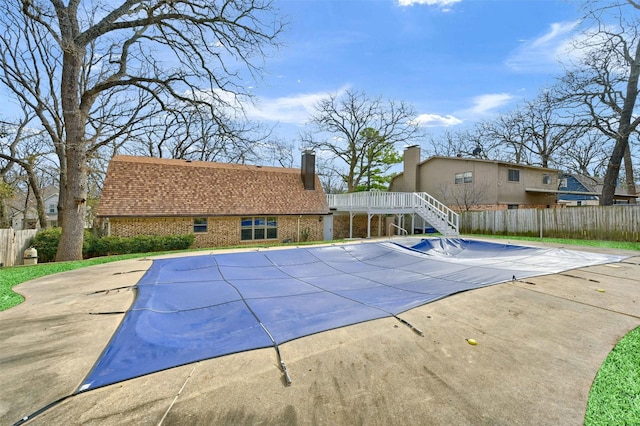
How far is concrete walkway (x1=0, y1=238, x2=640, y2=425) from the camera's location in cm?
213

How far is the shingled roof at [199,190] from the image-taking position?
1335cm

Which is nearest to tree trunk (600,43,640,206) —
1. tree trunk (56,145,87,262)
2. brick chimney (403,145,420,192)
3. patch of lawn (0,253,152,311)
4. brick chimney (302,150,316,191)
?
brick chimney (403,145,420,192)

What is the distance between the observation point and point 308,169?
18.2 metres

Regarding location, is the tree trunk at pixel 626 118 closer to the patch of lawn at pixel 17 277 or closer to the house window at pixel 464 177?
the house window at pixel 464 177

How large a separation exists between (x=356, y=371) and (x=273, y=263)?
17.1ft

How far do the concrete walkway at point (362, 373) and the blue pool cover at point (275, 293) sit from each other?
240 millimetres

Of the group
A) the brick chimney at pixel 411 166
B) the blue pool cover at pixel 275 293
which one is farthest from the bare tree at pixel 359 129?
the blue pool cover at pixel 275 293

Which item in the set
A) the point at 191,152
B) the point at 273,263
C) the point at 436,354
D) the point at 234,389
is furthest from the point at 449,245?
the point at 191,152

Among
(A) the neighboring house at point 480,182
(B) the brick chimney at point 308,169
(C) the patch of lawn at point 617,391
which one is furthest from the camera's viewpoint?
(A) the neighboring house at point 480,182

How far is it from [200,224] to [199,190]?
6.12 feet

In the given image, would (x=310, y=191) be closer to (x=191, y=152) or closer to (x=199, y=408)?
(x=191, y=152)

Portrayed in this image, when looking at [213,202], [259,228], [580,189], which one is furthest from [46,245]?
[580,189]

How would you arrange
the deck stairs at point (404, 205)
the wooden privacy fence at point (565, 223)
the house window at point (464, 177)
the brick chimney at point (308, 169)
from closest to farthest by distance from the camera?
the wooden privacy fence at point (565, 223) → the deck stairs at point (404, 205) → the brick chimney at point (308, 169) → the house window at point (464, 177)

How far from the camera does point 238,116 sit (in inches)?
448
